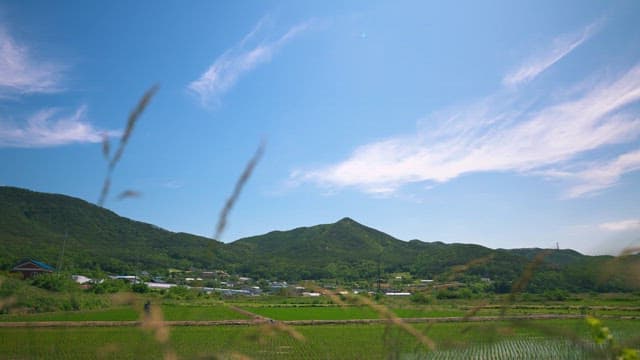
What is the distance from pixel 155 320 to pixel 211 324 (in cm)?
4608

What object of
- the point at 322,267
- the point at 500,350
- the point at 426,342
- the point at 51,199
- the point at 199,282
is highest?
the point at 51,199

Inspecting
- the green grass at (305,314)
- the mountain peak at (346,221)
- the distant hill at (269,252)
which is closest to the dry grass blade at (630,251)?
the distant hill at (269,252)

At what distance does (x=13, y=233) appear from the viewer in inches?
2579

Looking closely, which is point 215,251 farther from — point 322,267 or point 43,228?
point 322,267

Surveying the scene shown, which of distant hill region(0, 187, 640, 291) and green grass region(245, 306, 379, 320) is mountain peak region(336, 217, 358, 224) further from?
green grass region(245, 306, 379, 320)

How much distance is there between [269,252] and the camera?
150000 mm

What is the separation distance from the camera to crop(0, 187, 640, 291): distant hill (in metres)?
1.36

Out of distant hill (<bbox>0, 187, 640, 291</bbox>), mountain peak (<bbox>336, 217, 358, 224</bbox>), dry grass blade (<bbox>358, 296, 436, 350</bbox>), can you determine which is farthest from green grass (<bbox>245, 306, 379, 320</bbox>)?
mountain peak (<bbox>336, 217, 358, 224</bbox>)

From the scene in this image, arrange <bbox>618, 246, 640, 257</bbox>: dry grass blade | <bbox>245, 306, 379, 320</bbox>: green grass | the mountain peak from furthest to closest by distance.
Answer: the mountain peak → <bbox>245, 306, 379, 320</bbox>: green grass → <bbox>618, 246, 640, 257</bbox>: dry grass blade

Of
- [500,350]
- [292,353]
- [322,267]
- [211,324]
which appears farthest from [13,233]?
[322,267]

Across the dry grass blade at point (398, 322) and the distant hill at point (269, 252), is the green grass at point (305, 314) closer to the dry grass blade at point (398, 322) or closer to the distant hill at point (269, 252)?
the distant hill at point (269, 252)

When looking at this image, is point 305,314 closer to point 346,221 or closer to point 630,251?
point 630,251

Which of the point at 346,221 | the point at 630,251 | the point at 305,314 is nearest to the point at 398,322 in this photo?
the point at 630,251

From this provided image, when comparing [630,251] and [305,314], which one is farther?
[305,314]
